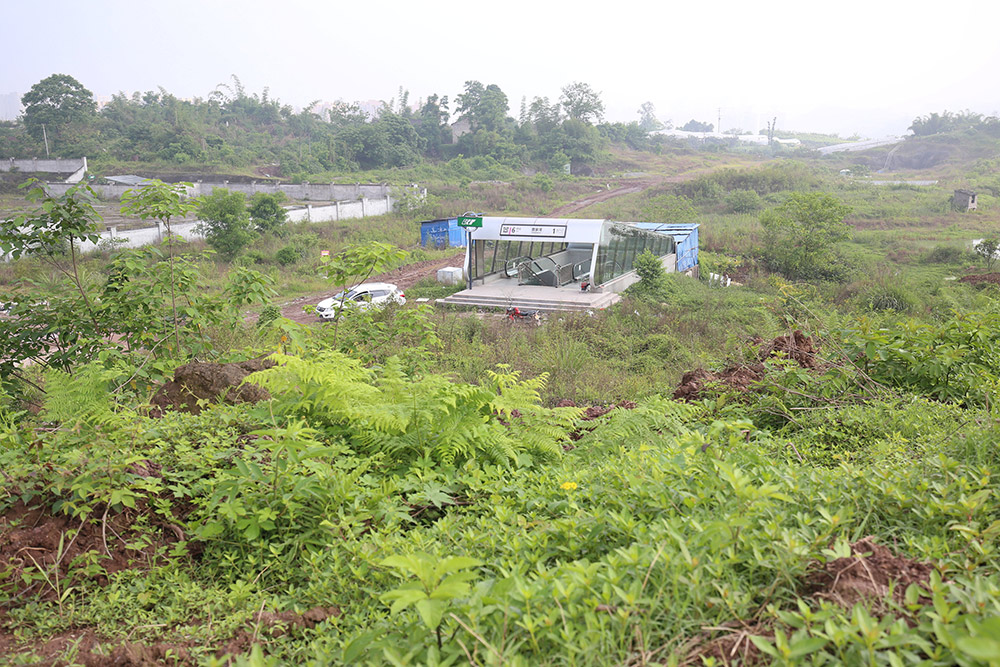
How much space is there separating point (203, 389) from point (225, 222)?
2124 centimetres

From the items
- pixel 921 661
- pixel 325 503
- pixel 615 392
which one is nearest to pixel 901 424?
pixel 921 661

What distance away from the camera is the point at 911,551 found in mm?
2047

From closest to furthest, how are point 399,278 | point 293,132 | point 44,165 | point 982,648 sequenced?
point 982,648
point 399,278
point 44,165
point 293,132

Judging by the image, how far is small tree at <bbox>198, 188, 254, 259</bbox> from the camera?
23875 mm

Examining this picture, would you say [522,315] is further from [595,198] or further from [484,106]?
[484,106]

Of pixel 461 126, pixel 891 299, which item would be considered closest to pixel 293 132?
pixel 461 126

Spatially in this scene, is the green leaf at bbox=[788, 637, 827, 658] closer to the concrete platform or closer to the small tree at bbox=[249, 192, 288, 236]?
the concrete platform

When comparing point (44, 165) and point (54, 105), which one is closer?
point (44, 165)

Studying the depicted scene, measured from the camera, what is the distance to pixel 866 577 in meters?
1.86

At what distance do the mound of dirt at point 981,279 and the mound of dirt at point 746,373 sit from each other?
47.3 feet

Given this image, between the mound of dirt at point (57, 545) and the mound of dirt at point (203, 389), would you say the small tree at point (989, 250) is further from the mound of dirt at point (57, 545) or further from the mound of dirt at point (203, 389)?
the mound of dirt at point (57, 545)

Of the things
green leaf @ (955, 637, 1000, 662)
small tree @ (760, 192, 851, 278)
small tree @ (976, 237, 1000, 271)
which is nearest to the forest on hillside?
green leaf @ (955, 637, 1000, 662)

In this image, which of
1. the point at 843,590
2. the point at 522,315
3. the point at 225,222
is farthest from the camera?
the point at 225,222

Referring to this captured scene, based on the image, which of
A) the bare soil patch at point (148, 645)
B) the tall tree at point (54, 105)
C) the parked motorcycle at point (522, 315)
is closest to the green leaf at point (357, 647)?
the bare soil patch at point (148, 645)
